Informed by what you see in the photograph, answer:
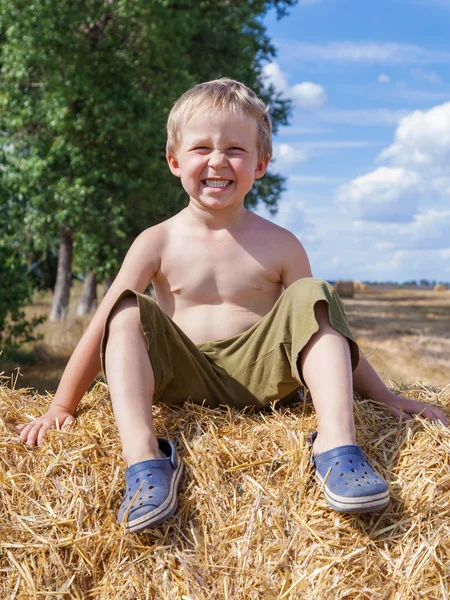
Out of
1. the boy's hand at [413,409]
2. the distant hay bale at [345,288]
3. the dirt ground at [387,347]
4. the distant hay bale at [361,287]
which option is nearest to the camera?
the boy's hand at [413,409]

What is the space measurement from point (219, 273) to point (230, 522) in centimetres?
123

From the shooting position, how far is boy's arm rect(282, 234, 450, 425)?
315 cm

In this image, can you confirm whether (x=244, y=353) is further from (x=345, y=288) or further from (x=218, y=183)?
(x=345, y=288)

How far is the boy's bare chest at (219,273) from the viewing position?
3240 millimetres

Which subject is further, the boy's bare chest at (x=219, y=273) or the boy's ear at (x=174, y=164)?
the boy's ear at (x=174, y=164)

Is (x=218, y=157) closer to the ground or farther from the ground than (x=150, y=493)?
farther from the ground

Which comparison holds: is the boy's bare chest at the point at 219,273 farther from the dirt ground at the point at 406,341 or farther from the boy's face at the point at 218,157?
the dirt ground at the point at 406,341

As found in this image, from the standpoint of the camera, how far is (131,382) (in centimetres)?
269

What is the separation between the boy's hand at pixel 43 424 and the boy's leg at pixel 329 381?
3.81 ft

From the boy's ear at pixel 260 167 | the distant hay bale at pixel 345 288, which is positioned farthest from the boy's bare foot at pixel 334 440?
the distant hay bale at pixel 345 288

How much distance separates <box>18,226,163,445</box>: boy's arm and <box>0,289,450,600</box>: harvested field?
5.8 inches

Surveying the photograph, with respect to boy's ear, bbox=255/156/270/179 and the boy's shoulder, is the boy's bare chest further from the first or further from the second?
boy's ear, bbox=255/156/270/179

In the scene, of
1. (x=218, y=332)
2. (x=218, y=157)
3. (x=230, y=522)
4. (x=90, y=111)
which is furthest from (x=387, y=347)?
(x=230, y=522)

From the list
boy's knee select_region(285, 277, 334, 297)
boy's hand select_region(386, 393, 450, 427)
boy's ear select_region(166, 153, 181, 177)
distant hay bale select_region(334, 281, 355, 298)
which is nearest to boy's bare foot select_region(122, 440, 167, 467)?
boy's knee select_region(285, 277, 334, 297)
